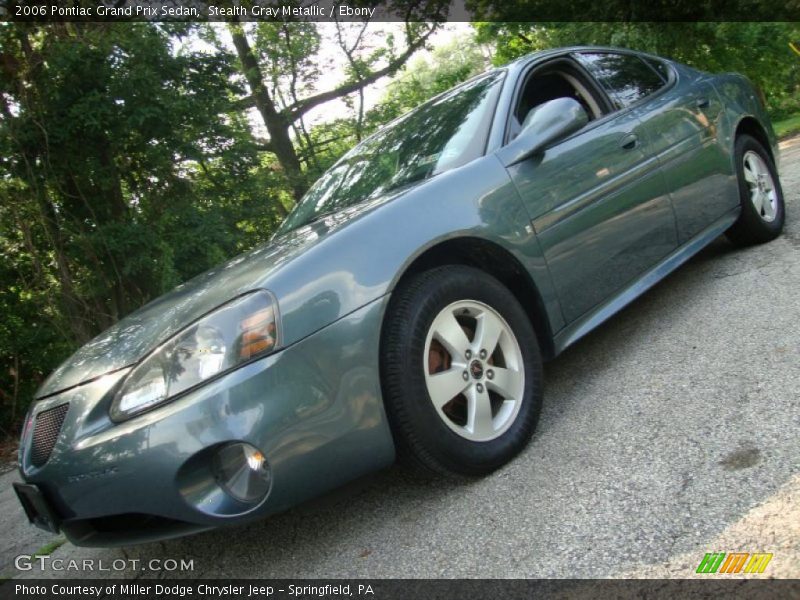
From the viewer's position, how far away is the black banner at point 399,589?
1.46m

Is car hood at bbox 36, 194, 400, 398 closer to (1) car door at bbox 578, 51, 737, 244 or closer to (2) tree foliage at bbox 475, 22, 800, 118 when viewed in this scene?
(1) car door at bbox 578, 51, 737, 244

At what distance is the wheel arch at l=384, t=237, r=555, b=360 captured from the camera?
2.43 m

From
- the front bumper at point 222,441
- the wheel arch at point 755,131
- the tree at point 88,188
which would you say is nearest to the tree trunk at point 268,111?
the tree at point 88,188

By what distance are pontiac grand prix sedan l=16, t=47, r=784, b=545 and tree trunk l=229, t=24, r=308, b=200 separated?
962 centimetres

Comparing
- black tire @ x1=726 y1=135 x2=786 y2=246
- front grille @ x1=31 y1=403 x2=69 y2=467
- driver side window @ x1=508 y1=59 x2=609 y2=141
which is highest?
driver side window @ x1=508 y1=59 x2=609 y2=141

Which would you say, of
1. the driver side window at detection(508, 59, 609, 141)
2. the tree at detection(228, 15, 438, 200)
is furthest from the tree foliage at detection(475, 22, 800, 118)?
the driver side window at detection(508, 59, 609, 141)

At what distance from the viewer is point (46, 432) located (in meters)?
2.16

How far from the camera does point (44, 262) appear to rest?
698 centimetres

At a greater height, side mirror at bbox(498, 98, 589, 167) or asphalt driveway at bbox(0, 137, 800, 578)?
side mirror at bbox(498, 98, 589, 167)

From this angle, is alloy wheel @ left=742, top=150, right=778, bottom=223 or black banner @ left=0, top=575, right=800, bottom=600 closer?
black banner @ left=0, top=575, right=800, bottom=600

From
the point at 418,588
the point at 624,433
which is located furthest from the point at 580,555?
the point at 624,433

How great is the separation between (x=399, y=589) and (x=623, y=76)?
299 cm

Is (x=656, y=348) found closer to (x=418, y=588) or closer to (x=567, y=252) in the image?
(x=567, y=252)

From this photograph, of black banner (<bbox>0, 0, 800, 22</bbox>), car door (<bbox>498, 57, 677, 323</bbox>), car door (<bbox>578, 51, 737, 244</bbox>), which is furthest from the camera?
black banner (<bbox>0, 0, 800, 22</bbox>)
